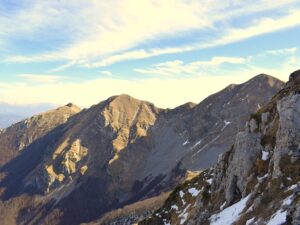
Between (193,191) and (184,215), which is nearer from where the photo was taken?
(184,215)

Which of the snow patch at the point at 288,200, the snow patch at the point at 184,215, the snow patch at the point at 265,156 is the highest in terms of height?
the snow patch at the point at 265,156

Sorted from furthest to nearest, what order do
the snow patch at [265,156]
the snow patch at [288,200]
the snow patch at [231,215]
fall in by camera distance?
the snow patch at [265,156]
the snow patch at [231,215]
the snow patch at [288,200]

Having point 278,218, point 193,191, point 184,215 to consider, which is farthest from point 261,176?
point 193,191

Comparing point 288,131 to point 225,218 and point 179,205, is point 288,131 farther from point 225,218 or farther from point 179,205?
point 179,205

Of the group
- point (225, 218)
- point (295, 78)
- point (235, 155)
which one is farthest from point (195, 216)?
point (295, 78)

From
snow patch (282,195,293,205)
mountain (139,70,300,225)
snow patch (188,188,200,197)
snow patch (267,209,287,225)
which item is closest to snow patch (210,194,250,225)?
mountain (139,70,300,225)

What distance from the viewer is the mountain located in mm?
47588

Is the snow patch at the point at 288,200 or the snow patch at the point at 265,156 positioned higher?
the snow patch at the point at 265,156

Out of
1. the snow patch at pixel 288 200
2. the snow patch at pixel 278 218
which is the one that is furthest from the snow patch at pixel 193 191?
the snow patch at pixel 278 218

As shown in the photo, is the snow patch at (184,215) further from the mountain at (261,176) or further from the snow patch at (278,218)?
the snow patch at (278,218)

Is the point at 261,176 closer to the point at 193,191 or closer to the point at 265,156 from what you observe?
the point at 265,156

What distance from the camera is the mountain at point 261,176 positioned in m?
47.6

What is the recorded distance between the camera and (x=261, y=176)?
62281 mm

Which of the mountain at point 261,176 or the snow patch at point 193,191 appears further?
the snow patch at point 193,191
